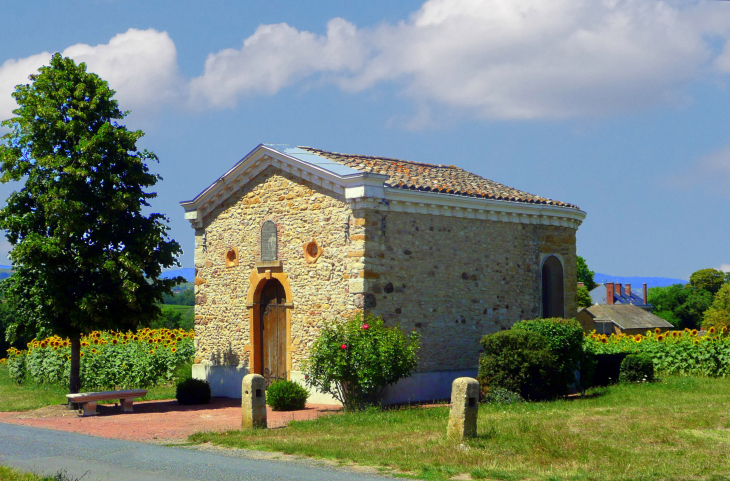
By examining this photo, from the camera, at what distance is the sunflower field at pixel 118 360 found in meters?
22.0

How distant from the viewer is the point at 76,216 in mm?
16172

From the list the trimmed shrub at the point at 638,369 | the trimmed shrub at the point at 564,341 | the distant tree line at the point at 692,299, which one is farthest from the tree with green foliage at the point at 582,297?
the trimmed shrub at the point at 564,341

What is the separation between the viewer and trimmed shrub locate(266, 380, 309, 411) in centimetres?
1562

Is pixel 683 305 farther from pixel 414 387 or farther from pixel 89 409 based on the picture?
pixel 89 409

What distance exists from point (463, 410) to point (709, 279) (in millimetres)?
71295

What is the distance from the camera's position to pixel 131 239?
57.0 ft

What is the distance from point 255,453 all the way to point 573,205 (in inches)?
497

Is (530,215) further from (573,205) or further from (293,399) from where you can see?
(293,399)

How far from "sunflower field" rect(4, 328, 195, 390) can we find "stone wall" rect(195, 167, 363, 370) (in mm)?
3115

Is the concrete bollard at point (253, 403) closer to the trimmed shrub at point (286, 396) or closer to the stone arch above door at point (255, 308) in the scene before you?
the trimmed shrub at point (286, 396)

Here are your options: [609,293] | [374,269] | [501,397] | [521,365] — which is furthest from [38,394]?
[609,293]

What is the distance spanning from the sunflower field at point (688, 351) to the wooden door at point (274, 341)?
7.48m

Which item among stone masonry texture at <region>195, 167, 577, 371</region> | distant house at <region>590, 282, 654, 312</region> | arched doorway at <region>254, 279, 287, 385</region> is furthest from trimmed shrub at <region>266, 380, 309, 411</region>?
distant house at <region>590, 282, 654, 312</region>

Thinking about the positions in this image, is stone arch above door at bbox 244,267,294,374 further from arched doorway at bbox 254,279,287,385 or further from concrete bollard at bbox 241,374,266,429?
concrete bollard at bbox 241,374,266,429
